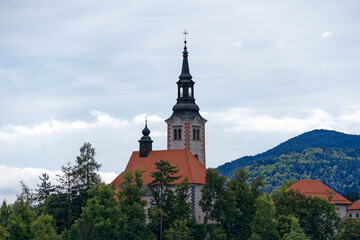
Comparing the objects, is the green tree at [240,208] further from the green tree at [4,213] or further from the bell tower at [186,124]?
the green tree at [4,213]

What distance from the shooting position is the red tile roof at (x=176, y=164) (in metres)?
98.9

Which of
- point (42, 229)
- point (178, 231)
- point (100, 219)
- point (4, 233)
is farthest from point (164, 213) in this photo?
point (4, 233)

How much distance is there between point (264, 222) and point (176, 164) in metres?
17.2

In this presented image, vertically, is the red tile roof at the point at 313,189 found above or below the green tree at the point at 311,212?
above

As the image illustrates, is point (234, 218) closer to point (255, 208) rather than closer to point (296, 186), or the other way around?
point (255, 208)

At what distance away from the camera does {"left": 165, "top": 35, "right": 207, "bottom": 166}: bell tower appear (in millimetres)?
106125

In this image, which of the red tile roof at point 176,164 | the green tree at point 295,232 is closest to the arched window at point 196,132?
the red tile roof at point 176,164

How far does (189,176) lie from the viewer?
9825cm

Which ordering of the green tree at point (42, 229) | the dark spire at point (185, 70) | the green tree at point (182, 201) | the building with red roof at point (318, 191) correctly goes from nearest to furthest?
the green tree at point (42, 229) → the green tree at point (182, 201) → the building with red roof at point (318, 191) → the dark spire at point (185, 70)

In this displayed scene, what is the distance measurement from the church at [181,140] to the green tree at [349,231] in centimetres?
2144

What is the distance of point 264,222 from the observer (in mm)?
90125

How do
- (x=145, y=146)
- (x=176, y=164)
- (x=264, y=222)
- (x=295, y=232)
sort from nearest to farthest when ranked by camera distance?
(x=295, y=232), (x=264, y=222), (x=176, y=164), (x=145, y=146)

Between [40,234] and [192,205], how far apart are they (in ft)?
73.2

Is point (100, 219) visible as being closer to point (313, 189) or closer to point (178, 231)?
point (178, 231)
